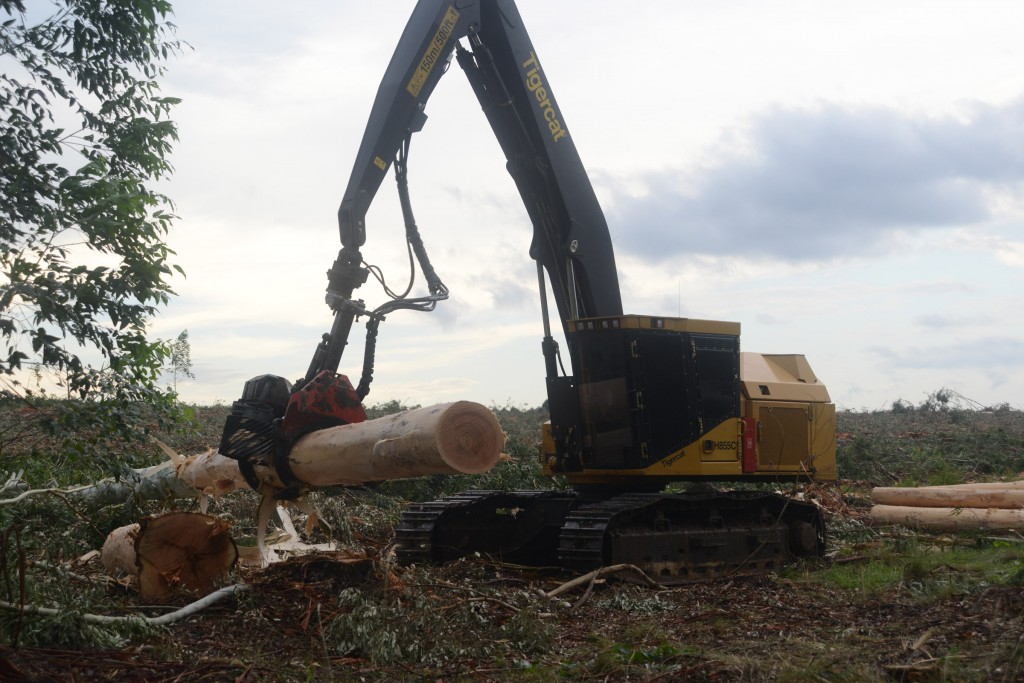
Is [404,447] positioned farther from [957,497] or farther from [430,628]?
[957,497]

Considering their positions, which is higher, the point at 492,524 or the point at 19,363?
the point at 19,363

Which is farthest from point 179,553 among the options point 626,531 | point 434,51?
point 434,51

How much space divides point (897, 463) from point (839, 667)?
1332cm

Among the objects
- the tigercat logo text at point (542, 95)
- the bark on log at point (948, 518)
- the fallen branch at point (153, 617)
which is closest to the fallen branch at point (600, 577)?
the fallen branch at point (153, 617)

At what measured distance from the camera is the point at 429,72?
9.24 metres

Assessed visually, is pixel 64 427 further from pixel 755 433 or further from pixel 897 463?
pixel 897 463

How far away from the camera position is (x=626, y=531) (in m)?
9.39

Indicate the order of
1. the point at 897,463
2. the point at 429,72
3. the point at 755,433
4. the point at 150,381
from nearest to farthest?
the point at 150,381 → the point at 429,72 → the point at 755,433 → the point at 897,463

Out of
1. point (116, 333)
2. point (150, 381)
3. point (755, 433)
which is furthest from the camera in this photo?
point (755, 433)

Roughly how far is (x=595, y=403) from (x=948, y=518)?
5.07m

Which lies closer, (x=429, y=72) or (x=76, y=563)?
(x=76, y=563)

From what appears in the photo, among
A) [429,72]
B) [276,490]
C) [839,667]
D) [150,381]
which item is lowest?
[839,667]

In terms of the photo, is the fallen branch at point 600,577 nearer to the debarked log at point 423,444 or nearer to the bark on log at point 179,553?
the debarked log at point 423,444

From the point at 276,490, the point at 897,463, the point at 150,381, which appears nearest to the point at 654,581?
the point at 276,490
